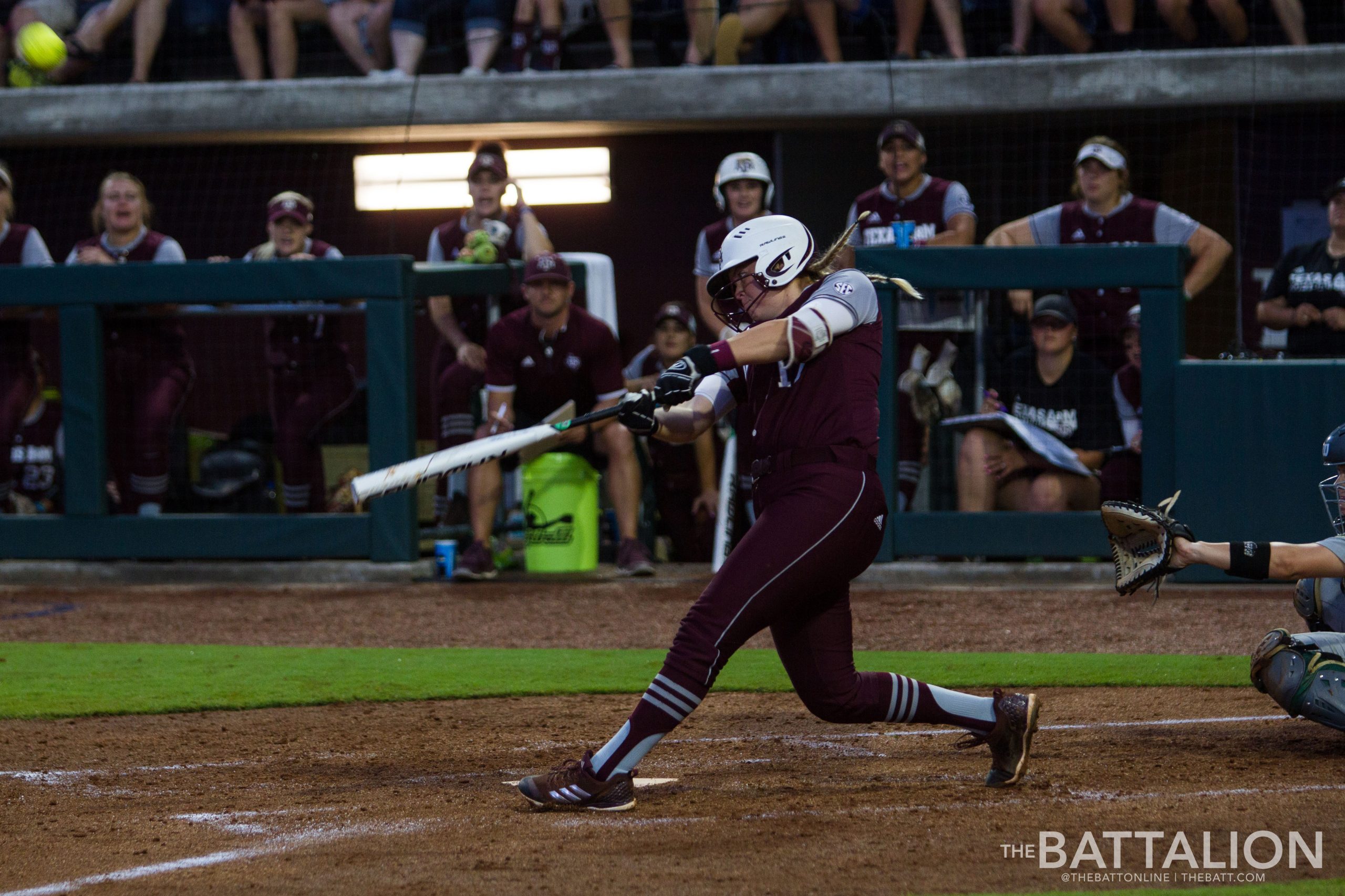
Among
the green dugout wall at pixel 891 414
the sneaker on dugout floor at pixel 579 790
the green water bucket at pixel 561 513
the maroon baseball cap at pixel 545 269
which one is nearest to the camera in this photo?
the sneaker on dugout floor at pixel 579 790

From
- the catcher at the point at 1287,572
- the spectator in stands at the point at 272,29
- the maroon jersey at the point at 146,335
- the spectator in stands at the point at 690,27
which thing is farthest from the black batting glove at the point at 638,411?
the spectator in stands at the point at 272,29

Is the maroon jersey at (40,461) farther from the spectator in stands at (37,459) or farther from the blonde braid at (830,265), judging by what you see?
the blonde braid at (830,265)

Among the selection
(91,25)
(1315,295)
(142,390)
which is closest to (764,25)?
(1315,295)

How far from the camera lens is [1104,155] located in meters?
8.80

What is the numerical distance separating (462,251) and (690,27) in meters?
3.35

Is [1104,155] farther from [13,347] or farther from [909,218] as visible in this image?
[13,347]

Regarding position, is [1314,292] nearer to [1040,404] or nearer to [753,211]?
[1040,404]

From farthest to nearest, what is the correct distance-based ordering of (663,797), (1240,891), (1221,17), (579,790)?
(1221,17)
(663,797)
(579,790)
(1240,891)

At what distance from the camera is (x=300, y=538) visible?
9305mm

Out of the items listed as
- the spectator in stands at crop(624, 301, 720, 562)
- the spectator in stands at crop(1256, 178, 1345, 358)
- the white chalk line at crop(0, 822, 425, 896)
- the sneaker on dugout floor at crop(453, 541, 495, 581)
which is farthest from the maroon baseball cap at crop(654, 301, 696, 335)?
the white chalk line at crop(0, 822, 425, 896)

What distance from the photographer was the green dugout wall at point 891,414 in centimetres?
829

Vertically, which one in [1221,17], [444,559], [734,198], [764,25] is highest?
[764,25]

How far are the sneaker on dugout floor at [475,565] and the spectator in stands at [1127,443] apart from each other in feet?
11.9

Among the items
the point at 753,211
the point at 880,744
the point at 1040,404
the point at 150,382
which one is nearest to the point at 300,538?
the point at 150,382
